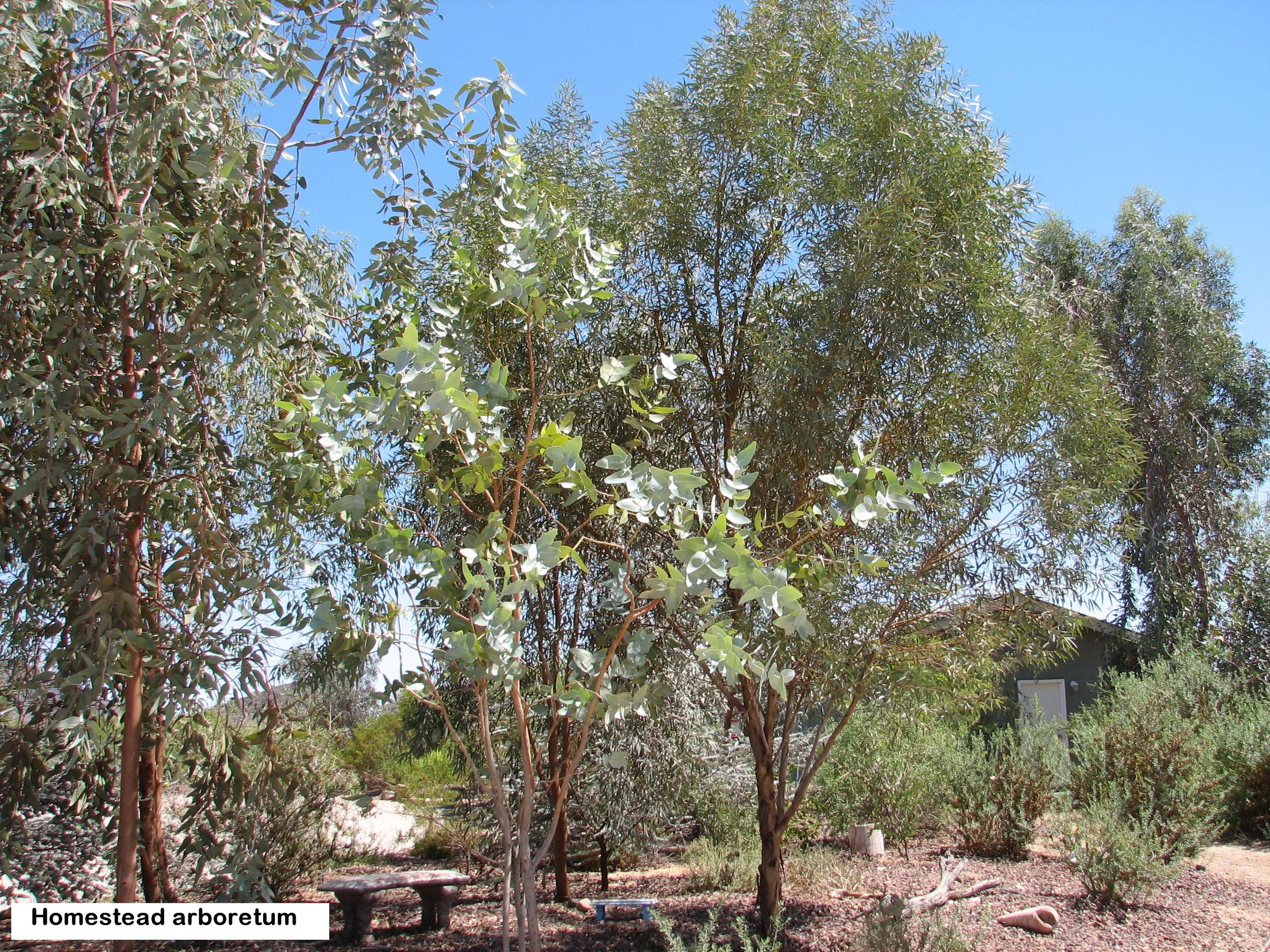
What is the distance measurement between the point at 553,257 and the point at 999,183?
2.62 meters

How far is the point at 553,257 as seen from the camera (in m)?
4.40

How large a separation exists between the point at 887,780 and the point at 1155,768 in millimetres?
2329

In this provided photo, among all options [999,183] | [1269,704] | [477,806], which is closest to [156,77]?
[999,183]

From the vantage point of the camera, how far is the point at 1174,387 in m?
14.3

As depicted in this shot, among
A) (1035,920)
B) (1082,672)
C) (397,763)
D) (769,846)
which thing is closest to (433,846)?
(397,763)

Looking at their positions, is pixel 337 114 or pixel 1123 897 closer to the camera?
pixel 337 114

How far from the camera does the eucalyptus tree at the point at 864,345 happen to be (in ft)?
15.4

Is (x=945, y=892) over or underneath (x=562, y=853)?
underneath

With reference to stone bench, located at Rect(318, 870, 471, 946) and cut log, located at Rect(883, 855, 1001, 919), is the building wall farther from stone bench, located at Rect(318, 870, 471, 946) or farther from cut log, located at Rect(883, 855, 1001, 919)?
stone bench, located at Rect(318, 870, 471, 946)

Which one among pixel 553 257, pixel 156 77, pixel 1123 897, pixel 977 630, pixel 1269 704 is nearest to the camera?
pixel 156 77

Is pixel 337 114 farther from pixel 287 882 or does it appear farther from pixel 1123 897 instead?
pixel 1123 897

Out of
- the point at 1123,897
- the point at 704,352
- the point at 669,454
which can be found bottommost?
the point at 1123,897

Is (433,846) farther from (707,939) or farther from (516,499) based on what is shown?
(516,499)

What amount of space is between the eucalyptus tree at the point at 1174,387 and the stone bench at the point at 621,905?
31.5 feet
